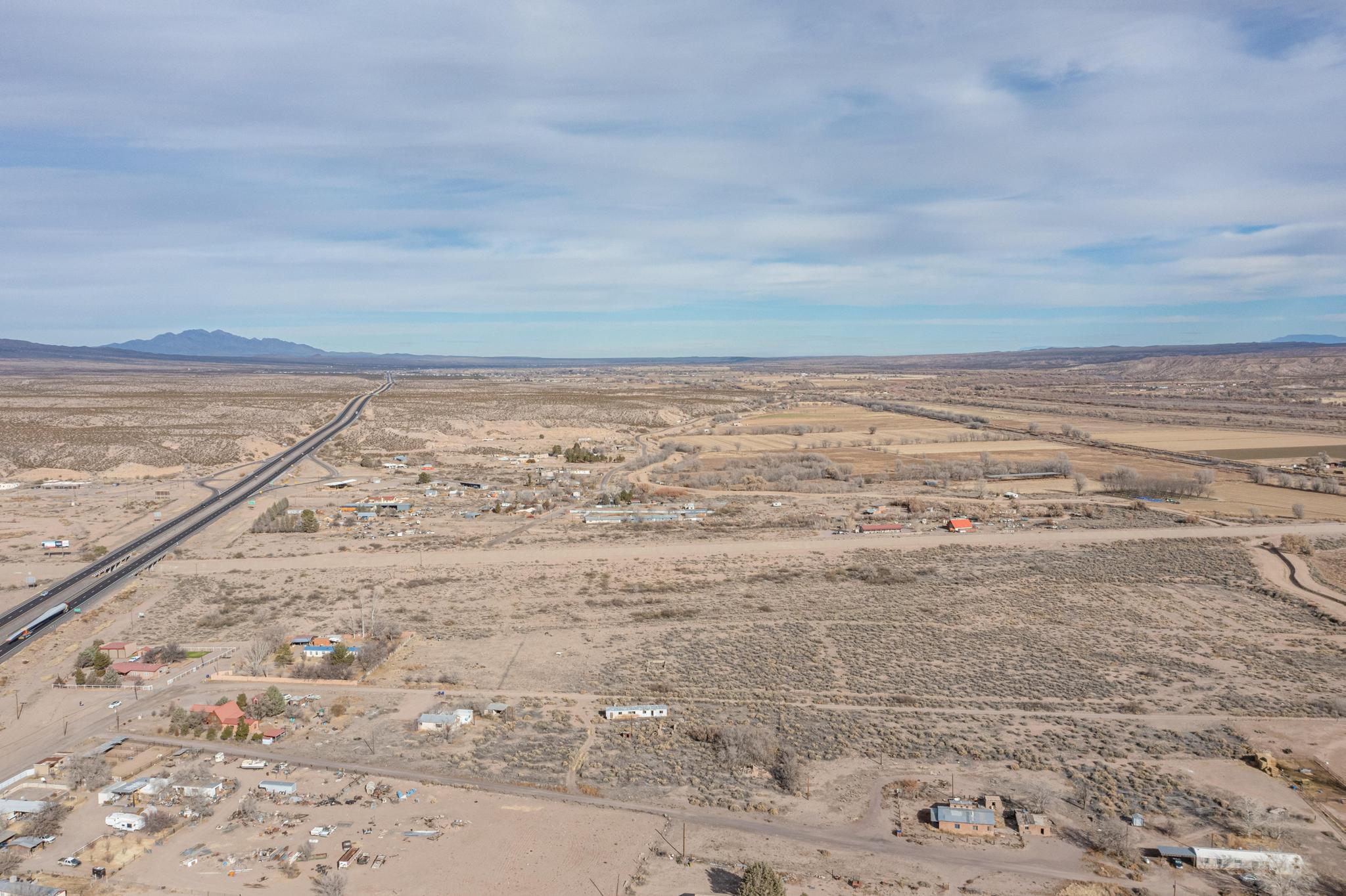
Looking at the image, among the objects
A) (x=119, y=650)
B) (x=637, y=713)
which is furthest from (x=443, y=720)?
(x=119, y=650)

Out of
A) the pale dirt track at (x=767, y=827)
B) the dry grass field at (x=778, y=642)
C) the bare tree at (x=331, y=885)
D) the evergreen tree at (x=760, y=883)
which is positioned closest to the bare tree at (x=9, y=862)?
the dry grass field at (x=778, y=642)

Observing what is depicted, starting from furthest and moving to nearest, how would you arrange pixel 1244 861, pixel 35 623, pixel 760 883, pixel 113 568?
pixel 113 568, pixel 35 623, pixel 1244 861, pixel 760 883

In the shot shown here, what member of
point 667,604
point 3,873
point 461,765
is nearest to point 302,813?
point 461,765

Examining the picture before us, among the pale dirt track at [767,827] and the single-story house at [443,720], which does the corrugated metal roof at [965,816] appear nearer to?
the pale dirt track at [767,827]

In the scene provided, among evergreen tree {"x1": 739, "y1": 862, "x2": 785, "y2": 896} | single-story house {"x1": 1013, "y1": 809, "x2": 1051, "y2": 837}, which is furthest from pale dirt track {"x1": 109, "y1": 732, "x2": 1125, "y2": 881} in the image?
evergreen tree {"x1": 739, "y1": 862, "x2": 785, "y2": 896}

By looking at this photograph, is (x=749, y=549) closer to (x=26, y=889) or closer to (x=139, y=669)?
(x=139, y=669)
